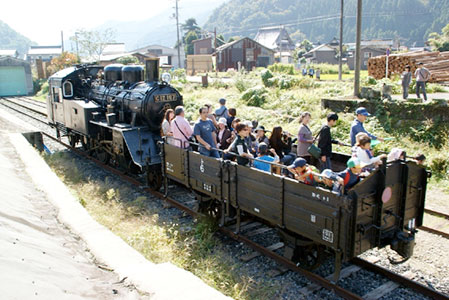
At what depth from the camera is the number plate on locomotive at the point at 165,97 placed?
12442mm

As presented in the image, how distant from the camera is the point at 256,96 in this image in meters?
21.5

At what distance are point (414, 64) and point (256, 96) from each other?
32.4ft

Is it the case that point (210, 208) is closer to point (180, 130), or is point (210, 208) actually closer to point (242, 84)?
point (180, 130)

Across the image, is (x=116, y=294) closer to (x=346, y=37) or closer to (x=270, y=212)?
(x=270, y=212)

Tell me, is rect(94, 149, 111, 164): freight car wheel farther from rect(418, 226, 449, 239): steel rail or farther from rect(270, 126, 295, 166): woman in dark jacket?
rect(418, 226, 449, 239): steel rail

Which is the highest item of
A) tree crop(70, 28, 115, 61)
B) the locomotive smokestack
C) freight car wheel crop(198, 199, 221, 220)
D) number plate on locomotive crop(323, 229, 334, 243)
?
tree crop(70, 28, 115, 61)

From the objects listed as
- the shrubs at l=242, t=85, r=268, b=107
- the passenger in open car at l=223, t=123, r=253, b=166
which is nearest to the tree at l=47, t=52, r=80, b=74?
the shrubs at l=242, t=85, r=268, b=107

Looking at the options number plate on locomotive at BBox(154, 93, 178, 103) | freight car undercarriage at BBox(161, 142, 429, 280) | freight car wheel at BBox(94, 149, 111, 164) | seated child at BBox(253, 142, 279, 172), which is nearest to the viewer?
freight car undercarriage at BBox(161, 142, 429, 280)

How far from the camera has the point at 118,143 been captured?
41.2ft

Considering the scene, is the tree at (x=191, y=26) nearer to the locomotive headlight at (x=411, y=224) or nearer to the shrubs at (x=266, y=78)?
the shrubs at (x=266, y=78)

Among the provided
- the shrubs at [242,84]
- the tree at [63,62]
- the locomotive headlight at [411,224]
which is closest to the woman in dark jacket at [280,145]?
the locomotive headlight at [411,224]

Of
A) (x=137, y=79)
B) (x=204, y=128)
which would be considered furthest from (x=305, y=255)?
(x=137, y=79)

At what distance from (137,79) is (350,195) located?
32.9 feet

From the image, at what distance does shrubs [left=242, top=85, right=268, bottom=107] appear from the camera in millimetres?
21422
